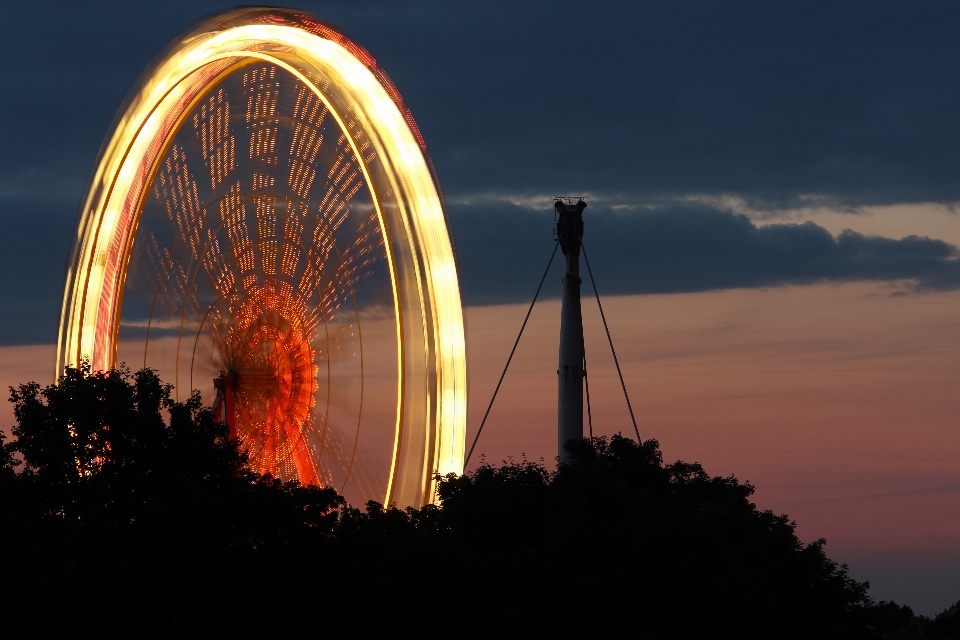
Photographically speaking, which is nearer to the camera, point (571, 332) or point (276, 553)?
point (276, 553)

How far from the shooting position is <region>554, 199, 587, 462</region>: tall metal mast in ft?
157

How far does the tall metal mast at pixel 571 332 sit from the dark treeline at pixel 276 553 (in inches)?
557

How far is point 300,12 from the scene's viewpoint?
32156mm

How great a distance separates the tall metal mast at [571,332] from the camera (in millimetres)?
48000

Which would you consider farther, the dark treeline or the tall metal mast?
the tall metal mast

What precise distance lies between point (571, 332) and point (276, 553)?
66.1 feet

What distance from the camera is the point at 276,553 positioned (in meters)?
29.6

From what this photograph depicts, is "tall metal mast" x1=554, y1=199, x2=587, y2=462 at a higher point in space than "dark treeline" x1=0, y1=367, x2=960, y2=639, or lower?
higher

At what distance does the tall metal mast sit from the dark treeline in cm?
1415

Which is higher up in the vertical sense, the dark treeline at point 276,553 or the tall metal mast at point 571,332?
the tall metal mast at point 571,332

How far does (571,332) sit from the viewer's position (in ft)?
158

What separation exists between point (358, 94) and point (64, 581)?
11615 mm

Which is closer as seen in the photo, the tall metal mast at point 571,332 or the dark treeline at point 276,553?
the dark treeline at point 276,553

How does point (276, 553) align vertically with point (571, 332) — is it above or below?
below
